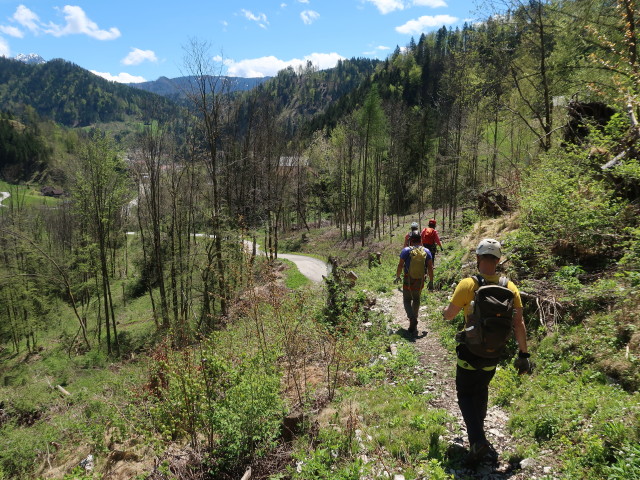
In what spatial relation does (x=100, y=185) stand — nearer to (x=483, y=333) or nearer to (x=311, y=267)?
(x=311, y=267)

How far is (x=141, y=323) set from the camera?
24.2 meters

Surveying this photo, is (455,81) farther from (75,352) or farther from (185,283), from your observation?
(75,352)

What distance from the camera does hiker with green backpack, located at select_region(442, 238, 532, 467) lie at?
10.4 ft

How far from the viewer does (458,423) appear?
4309mm

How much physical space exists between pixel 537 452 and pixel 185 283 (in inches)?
730

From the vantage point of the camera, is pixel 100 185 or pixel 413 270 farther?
pixel 100 185

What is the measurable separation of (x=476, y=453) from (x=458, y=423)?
94 centimetres

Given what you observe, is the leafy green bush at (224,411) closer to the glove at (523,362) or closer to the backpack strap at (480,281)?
the glove at (523,362)

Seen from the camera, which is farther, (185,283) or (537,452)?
(185,283)

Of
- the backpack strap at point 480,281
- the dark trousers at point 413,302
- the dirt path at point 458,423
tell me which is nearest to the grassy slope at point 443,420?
the dirt path at point 458,423

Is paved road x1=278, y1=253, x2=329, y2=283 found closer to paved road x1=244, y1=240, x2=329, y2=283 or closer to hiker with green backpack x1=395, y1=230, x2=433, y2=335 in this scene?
paved road x1=244, y1=240, x2=329, y2=283

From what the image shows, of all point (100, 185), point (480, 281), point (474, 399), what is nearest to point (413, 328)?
point (474, 399)

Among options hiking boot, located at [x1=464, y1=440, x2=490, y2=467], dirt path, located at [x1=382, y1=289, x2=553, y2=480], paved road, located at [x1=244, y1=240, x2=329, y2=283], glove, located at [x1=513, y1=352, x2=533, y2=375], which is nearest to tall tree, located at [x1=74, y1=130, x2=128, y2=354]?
paved road, located at [x1=244, y1=240, x2=329, y2=283]

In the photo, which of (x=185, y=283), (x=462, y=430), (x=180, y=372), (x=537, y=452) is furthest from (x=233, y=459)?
(x=185, y=283)
